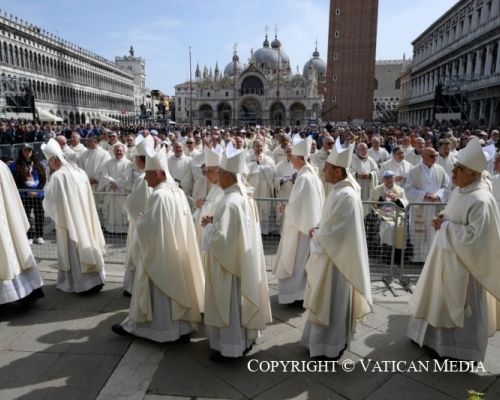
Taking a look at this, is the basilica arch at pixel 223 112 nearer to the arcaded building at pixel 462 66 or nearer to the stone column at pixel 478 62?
the arcaded building at pixel 462 66

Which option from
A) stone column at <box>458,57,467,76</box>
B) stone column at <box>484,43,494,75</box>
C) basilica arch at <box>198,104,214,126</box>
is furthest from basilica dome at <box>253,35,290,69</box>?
stone column at <box>484,43,494,75</box>

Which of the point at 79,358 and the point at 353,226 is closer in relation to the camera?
the point at 353,226

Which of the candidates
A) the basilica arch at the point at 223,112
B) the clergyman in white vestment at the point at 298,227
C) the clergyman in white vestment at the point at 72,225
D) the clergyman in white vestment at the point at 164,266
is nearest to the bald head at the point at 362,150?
the clergyman in white vestment at the point at 298,227

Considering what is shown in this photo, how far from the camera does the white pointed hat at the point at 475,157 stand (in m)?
3.41

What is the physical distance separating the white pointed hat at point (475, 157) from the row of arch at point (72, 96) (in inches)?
2101

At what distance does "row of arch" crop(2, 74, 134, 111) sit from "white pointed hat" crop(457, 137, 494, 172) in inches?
2101

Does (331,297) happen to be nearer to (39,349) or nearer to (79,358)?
(79,358)

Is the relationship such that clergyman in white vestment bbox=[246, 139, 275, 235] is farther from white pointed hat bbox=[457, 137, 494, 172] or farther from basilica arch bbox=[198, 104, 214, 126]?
basilica arch bbox=[198, 104, 214, 126]

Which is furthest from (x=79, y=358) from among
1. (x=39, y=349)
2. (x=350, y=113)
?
(x=350, y=113)

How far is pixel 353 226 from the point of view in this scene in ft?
11.6

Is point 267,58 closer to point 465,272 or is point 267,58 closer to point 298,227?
point 298,227

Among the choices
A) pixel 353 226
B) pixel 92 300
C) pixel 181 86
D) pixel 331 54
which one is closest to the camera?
pixel 353 226

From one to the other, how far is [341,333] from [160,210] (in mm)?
2029

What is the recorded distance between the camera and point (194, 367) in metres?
3.70
